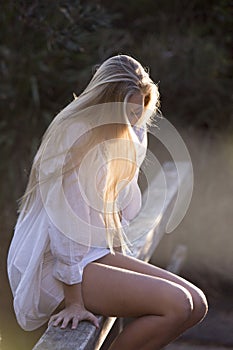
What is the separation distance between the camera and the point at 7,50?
613 centimetres

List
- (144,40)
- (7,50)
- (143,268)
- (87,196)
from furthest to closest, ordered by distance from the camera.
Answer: (144,40)
(7,50)
(143,268)
(87,196)

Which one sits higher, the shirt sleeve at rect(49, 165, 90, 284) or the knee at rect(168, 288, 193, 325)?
the shirt sleeve at rect(49, 165, 90, 284)

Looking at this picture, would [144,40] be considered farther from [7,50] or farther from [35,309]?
[35,309]

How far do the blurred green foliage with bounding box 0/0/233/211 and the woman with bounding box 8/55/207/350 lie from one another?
2518 mm

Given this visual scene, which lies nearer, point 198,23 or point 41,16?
point 41,16

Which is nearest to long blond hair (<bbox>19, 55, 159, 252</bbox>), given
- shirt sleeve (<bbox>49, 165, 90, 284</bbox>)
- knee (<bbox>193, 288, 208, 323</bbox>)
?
shirt sleeve (<bbox>49, 165, 90, 284</bbox>)

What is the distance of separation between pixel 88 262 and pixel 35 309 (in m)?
0.25

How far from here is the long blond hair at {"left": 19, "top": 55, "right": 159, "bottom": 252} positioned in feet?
9.53

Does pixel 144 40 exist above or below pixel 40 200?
below

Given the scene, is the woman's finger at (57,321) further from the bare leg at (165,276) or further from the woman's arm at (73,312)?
the bare leg at (165,276)

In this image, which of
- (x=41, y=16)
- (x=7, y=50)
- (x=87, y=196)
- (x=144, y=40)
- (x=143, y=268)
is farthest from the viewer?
(x=144, y=40)

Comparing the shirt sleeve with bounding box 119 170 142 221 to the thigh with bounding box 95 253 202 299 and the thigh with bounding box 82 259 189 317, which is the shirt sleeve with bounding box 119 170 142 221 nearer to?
the thigh with bounding box 95 253 202 299

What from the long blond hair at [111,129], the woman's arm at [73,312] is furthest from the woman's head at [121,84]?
the woman's arm at [73,312]

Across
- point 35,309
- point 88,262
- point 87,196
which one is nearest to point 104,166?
point 87,196
